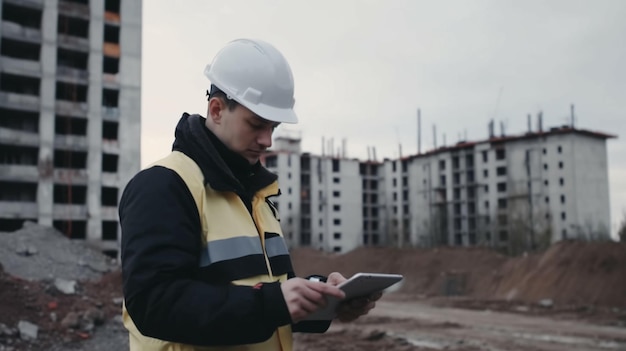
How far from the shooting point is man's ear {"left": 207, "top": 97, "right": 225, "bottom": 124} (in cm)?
181

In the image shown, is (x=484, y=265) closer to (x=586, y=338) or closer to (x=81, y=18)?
(x=586, y=338)

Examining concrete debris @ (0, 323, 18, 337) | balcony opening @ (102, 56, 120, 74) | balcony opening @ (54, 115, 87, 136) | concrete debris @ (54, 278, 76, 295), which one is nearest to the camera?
concrete debris @ (0, 323, 18, 337)

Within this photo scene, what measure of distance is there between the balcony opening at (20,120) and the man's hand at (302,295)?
3183cm

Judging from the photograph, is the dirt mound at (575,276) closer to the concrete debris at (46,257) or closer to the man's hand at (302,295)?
the concrete debris at (46,257)

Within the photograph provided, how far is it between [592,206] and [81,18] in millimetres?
41868

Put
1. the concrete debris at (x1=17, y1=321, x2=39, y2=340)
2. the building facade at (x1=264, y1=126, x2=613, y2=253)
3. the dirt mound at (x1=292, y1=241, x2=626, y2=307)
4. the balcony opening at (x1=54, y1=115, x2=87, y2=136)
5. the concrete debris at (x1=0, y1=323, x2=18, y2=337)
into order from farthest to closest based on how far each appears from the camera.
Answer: the building facade at (x1=264, y1=126, x2=613, y2=253) → the balcony opening at (x1=54, y1=115, x2=87, y2=136) → the dirt mound at (x1=292, y1=241, x2=626, y2=307) → the concrete debris at (x1=17, y1=321, x2=39, y2=340) → the concrete debris at (x1=0, y1=323, x2=18, y2=337)

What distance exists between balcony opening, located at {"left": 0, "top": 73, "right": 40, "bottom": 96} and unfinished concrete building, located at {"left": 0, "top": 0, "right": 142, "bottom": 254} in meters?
0.05

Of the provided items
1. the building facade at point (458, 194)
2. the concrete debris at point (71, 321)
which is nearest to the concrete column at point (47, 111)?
the concrete debris at point (71, 321)

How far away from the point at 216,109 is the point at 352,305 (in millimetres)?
739

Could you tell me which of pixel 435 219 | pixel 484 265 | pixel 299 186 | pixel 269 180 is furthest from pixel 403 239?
pixel 269 180

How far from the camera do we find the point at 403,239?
64.2 metres

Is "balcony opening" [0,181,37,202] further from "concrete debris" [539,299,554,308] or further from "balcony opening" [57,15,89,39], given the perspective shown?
"concrete debris" [539,299,554,308]

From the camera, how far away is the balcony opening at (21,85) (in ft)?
99.6

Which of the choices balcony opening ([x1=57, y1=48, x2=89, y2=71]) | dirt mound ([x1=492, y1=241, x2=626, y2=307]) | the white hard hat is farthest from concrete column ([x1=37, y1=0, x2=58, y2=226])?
the white hard hat
